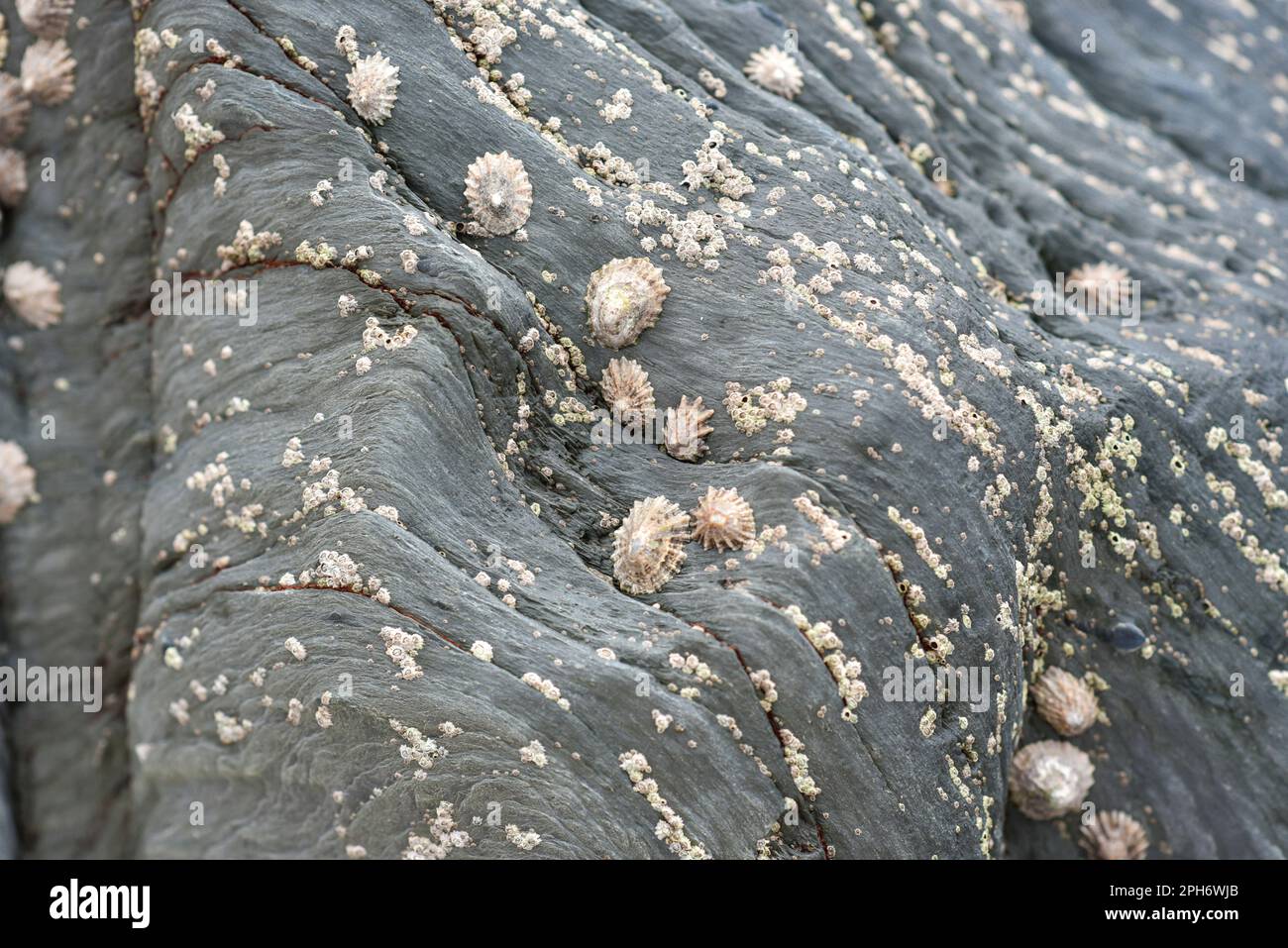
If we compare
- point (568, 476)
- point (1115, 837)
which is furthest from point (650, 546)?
point (1115, 837)

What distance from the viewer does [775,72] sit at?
657 centimetres

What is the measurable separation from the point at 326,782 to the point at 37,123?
4.62 m

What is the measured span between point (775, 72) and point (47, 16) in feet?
15.0

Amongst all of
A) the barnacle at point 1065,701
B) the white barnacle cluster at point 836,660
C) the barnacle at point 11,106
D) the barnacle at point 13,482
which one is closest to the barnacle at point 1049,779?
the barnacle at point 1065,701

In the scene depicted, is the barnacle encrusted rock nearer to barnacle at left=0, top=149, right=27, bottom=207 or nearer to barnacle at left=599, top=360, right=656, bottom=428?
barnacle at left=599, top=360, right=656, bottom=428

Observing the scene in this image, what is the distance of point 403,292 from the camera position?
16.8 ft

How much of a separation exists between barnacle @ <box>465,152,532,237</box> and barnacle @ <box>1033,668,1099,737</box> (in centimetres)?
417

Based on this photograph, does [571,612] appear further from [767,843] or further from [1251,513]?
[1251,513]

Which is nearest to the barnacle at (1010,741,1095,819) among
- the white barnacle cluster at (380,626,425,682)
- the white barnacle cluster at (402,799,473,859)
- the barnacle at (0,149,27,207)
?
the white barnacle cluster at (402,799,473,859)

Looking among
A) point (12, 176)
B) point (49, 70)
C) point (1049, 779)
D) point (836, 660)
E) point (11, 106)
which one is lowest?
point (1049, 779)

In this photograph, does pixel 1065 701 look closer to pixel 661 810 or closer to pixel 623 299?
pixel 661 810

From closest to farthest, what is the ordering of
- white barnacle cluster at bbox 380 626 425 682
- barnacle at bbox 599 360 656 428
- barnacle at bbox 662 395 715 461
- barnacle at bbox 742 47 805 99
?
white barnacle cluster at bbox 380 626 425 682
barnacle at bbox 662 395 715 461
barnacle at bbox 599 360 656 428
barnacle at bbox 742 47 805 99

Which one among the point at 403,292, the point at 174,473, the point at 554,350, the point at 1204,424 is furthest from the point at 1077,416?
the point at 174,473

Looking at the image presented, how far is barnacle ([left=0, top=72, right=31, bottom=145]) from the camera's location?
6027mm
